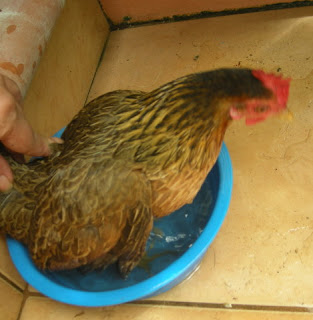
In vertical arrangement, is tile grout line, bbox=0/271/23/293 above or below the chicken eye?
below

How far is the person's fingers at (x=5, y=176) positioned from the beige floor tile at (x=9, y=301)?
1.32ft

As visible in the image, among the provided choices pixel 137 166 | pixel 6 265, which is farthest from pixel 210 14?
pixel 6 265

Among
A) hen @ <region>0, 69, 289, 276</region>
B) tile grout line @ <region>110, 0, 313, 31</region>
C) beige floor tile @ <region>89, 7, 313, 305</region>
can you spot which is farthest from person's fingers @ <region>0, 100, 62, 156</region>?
tile grout line @ <region>110, 0, 313, 31</region>

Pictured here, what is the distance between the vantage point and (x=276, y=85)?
1068mm

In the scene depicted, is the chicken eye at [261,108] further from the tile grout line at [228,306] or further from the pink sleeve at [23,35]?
the pink sleeve at [23,35]

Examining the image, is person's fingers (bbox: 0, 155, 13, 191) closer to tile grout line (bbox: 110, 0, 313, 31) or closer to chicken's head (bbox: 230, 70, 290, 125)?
chicken's head (bbox: 230, 70, 290, 125)

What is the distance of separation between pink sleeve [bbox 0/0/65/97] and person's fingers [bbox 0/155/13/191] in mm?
300

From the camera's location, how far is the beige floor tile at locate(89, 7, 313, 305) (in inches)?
52.6

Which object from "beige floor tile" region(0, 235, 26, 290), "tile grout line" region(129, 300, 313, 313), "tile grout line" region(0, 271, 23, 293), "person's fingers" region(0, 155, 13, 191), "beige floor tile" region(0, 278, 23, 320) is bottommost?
"beige floor tile" region(0, 278, 23, 320)

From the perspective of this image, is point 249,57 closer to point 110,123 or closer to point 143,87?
point 143,87

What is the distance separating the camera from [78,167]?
110cm

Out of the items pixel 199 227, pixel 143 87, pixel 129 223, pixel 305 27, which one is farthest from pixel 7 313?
pixel 305 27

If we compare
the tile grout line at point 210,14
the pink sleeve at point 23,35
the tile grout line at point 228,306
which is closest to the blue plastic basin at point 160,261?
the tile grout line at point 228,306

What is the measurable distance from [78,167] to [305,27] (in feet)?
4.71
